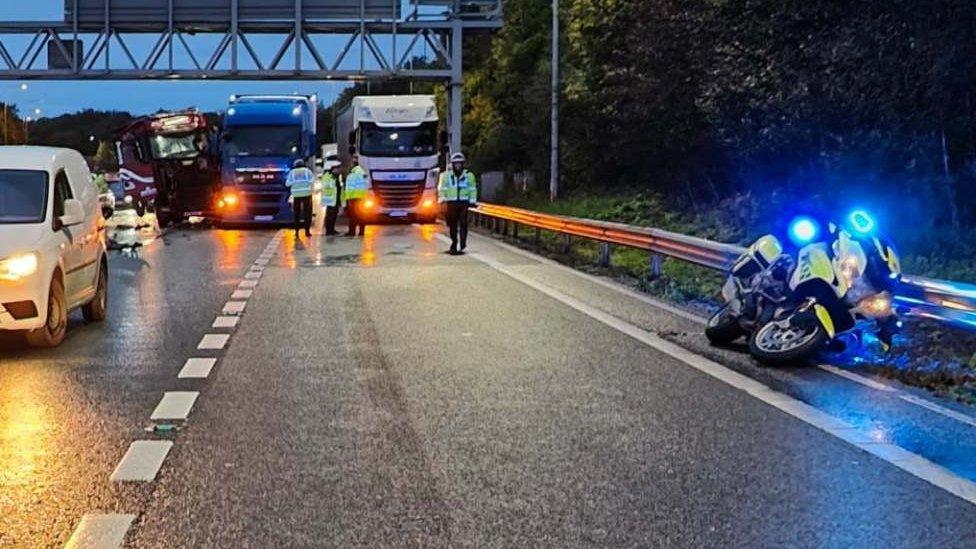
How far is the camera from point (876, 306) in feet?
29.5

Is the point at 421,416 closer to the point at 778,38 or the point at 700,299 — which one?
the point at 700,299

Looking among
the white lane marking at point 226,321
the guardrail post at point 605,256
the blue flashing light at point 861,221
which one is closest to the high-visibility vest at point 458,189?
the guardrail post at point 605,256

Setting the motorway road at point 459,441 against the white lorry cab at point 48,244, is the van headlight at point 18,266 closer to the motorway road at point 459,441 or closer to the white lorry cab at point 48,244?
the white lorry cab at point 48,244

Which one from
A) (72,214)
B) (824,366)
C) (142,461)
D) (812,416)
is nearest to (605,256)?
(824,366)

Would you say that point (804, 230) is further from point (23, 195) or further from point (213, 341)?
point (23, 195)

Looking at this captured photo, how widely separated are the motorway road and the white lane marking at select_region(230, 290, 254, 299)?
209 cm

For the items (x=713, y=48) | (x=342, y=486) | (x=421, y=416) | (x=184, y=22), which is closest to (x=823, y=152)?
(x=713, y=48)

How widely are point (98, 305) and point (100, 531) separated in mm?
7512

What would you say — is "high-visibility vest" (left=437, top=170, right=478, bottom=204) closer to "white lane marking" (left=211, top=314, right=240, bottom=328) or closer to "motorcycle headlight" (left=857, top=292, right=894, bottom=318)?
"white lane marking" (left=211, top=314, right=240, bottom=328)

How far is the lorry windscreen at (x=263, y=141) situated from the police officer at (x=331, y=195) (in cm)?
335

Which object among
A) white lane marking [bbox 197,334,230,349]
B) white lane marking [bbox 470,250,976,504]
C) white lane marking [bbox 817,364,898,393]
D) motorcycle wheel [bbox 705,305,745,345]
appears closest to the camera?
Result: white lane marking [bbox 470,250,976,504]

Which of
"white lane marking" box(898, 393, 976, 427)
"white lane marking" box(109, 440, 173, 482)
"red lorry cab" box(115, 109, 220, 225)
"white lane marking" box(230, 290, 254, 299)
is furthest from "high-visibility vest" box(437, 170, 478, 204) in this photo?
"white lane marking" box(109, 440, 173, 482)

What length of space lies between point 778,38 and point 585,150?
22069 millimetres

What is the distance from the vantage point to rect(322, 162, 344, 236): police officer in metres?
28.3
